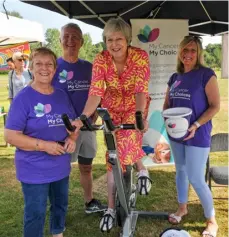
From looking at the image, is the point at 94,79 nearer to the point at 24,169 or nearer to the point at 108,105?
the point at 108,105

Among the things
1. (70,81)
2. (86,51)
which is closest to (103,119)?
(70,81)

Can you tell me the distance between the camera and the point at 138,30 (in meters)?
4.34

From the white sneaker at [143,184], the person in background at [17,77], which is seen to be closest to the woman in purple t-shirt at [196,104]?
the white sneaker at [143,184]

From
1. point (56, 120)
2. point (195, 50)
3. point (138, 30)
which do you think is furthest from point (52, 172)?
point (138, 30)

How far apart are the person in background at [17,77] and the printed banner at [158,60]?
99.7 inches

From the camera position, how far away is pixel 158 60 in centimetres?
456

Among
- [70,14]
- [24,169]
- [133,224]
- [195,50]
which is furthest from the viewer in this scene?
[70,14]

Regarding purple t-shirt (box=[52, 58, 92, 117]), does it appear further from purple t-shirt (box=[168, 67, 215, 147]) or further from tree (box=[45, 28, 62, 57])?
purple t-shirt (box=[168, 67, 215, 147])

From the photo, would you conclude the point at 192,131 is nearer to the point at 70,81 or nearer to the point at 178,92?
the point at 178,92

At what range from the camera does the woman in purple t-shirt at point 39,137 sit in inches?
79.6

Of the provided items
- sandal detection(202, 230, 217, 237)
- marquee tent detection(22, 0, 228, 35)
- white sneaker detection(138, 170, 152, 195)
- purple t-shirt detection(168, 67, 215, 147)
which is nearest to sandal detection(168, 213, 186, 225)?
sandal detection(202, 230, 217, 237)

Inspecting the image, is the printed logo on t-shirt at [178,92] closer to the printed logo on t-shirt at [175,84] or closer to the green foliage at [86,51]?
the printed logo on t-shirt at [175,84]

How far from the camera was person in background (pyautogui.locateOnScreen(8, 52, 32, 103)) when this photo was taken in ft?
20.1

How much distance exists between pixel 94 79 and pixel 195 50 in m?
1.00
